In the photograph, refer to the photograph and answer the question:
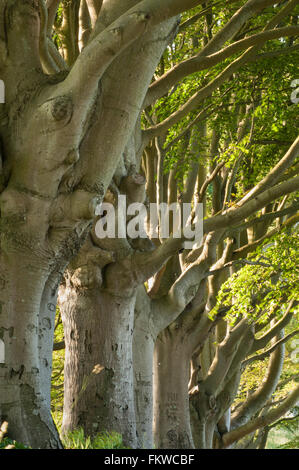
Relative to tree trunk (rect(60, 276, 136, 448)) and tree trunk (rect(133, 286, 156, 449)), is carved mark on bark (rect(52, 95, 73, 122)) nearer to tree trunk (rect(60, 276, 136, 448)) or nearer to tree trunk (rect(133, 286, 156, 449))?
tree trunk (rect(60, 276, 136, 448))

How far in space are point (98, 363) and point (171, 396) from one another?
4.14 meters

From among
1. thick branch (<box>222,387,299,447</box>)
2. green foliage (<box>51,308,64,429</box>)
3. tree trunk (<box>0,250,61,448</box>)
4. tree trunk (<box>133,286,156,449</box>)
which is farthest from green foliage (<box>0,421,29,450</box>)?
green foliage (<box>51,308,64,429</box>)

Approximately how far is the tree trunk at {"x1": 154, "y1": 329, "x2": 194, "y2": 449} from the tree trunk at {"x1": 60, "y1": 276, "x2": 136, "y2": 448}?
378cm

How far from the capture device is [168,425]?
11.4m

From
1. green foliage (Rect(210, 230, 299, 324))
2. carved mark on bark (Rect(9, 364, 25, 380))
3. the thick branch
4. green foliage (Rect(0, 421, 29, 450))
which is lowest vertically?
the thick branch

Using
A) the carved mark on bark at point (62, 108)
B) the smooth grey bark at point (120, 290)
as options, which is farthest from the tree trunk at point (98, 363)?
A: the carved mark on bark at point (62, 108)

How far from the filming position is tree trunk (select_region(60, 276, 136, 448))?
25.1 ft

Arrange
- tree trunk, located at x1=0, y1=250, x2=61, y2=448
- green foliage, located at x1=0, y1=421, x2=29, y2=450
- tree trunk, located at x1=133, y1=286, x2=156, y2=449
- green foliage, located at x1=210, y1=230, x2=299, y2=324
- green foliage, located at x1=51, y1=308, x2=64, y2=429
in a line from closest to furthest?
green foliage, located at x1=0, y1=421, x2=29, y2=450
tree trunk, located at x1=0, y1=250, x2=61, y2=448
tree trunk, located at x1=133, y1=286, x2=156, y2=449
green foliage, located at x1=210, y1=230, x2=299, y2=324
green foliage, located at x1=51, y1=308, x2=64, y2=429

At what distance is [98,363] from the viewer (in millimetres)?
7770

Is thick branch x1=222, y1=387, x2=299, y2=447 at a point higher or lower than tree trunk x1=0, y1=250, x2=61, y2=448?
lower

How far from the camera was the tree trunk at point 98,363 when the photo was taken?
765 centimetres

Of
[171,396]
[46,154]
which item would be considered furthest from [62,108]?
[171,396]
